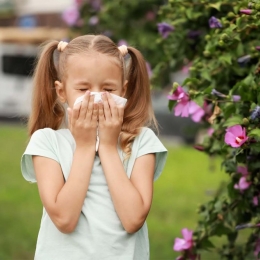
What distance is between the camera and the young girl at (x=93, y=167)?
8.72 feet

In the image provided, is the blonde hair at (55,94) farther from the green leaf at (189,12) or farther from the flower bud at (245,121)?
the green leaf at (189,12)

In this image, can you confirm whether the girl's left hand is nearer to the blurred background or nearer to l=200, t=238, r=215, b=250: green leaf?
the blurred background

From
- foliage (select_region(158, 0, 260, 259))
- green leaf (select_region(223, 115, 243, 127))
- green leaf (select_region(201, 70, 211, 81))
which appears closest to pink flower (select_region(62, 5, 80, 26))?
foliage (select_region(158, 0, 260, 259))

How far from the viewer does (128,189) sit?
8.73ft

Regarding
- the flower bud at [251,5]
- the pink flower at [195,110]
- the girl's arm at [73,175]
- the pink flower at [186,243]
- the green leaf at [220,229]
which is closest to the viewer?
the girl's arm at [73,175]

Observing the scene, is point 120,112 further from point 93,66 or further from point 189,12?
point 189,12

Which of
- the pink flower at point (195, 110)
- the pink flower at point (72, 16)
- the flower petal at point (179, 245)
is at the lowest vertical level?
the pink flower at point (72, 16)

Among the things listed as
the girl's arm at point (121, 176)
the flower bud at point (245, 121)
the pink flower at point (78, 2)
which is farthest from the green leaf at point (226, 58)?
the pink flower at point (78, 2)

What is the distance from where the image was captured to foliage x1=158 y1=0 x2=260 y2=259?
321cm

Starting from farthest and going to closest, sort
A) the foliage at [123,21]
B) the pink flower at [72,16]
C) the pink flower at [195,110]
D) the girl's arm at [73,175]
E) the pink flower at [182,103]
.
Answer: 1. the pink flower at [72,16]
2. the foliage at [123,21]
3. the pink flower at [195,110]
4. the pink flower at [182,103]
5. the girl's arm at [73,175]

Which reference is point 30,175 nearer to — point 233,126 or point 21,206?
point 233,126

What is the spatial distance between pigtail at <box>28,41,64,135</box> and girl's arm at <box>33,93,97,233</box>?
32 centimetres

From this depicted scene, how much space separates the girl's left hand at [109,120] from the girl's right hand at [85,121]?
20mm

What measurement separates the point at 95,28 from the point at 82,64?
10.9 ft
